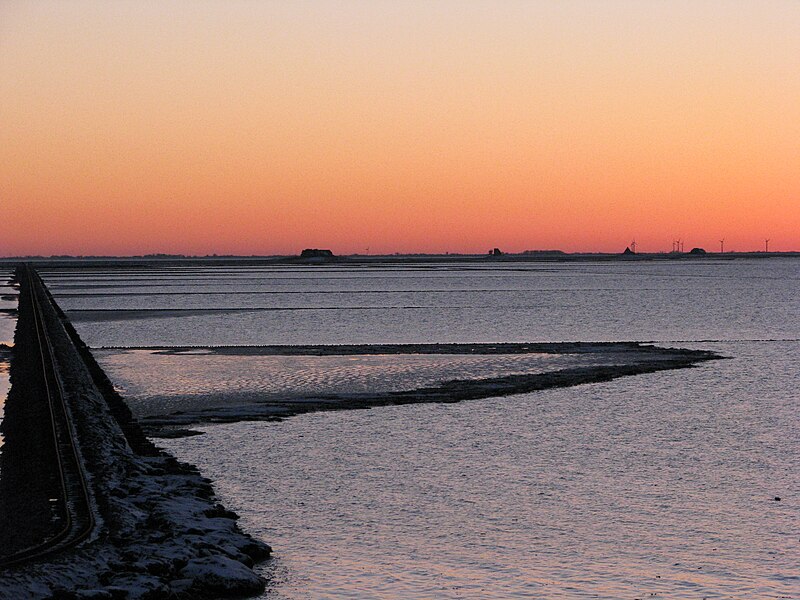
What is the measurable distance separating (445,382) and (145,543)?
14374 mm

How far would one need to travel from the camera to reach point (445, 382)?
24359mm

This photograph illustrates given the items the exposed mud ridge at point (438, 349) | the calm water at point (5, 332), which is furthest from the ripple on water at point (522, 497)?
the exposed mud ridge at point (438, 349)

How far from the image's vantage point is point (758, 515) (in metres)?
11.9

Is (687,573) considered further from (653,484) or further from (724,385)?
(724,385)

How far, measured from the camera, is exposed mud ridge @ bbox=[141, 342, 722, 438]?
19.5m

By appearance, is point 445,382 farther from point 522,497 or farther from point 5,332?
point 5,332

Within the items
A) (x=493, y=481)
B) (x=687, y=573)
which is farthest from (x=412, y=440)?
(x=687, y=573)

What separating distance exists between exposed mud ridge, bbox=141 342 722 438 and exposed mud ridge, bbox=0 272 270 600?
2908mm

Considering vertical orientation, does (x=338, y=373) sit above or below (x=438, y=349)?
below

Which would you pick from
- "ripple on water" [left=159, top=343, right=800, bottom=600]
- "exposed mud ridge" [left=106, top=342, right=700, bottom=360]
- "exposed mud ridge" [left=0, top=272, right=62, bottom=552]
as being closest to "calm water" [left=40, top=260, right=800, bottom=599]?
"ripple on water" [left=159, top=343, right=800, bottom=600]

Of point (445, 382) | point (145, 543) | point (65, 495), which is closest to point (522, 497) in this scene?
point (145, 543)

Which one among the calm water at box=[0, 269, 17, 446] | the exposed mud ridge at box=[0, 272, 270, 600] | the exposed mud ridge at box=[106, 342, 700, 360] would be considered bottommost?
the calm water at box=[0, 269, 17, 446]

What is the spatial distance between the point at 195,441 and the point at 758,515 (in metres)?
9.02

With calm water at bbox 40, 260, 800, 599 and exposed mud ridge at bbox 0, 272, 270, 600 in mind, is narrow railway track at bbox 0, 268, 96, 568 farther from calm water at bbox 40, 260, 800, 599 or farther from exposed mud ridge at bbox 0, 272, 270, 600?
calm water at bbox 40, 260, 800, 599
